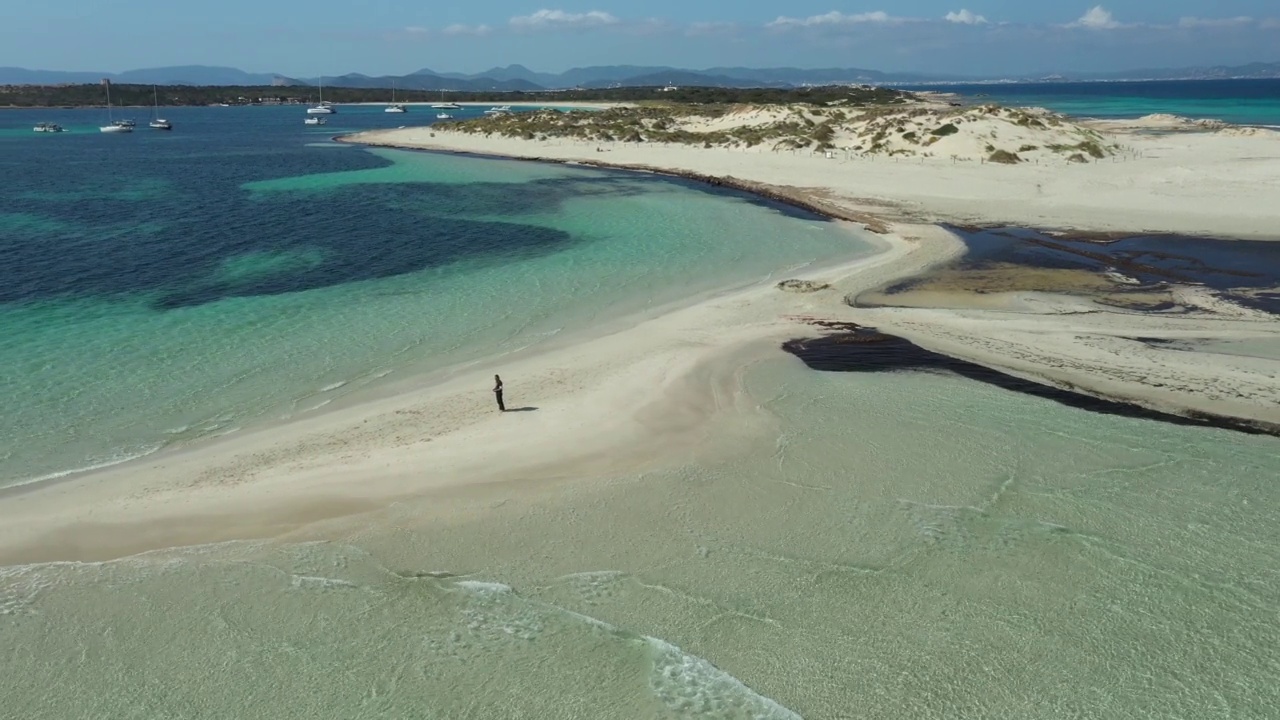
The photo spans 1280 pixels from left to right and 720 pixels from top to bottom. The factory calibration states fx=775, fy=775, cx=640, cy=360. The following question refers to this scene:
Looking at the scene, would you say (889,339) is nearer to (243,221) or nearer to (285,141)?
(243,221)

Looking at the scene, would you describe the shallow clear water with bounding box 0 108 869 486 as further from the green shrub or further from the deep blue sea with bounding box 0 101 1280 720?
the green shrub

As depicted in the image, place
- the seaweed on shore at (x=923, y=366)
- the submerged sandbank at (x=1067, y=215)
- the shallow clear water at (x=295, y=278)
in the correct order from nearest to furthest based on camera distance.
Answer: the seaweed on shore at (x=923, y=366)
the shallow clear water at (x=295, y=278)
the submerged sandbank at (x=1067, y=215)

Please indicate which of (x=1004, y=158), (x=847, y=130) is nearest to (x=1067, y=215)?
(x=1004, y=158)

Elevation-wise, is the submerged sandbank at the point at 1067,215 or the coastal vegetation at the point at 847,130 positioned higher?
the coastal vegetation at the point at 847,130

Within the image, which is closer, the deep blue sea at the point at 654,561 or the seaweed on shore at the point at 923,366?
the deep blue sea at the point at 654,561

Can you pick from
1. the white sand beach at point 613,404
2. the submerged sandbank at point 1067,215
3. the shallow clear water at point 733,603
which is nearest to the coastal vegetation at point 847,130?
the submerged sandbank at point 1067,215

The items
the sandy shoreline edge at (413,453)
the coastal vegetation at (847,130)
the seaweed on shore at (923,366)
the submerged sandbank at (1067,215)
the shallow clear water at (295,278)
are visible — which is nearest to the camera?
the sandy shoreline edge at (413,453)

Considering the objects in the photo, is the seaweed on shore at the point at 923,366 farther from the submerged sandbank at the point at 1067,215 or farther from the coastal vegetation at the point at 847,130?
the coastal vegetation at the point at 847,130

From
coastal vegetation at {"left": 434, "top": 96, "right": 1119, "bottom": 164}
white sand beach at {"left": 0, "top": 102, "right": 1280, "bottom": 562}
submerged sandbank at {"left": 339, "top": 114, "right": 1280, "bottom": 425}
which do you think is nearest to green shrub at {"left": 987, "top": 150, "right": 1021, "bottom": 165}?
coastal vegetation at {"left": 434, "top": 96, "right": 1119, "bottom": 164}
